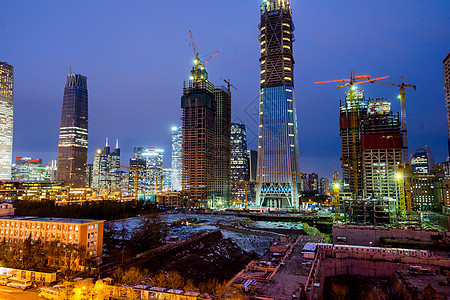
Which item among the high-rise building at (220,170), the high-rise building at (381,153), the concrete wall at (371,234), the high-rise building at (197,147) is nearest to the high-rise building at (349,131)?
the high-rise building at (381,153)

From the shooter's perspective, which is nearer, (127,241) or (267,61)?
(127,241)

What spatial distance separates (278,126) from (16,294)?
133m

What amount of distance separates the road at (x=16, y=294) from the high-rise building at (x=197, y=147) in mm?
127642

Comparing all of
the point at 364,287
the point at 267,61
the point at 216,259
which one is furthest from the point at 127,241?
the point at 267,61

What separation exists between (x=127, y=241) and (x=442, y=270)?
59973 mm

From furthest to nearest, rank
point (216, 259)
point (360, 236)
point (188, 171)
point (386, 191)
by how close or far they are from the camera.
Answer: point (188, 171)
point (386, 191)
point (360, 236)
point (216, 259)

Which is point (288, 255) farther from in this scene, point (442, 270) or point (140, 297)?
point (140, 297)

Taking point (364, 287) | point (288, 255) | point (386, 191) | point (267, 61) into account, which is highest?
point (267, 61)

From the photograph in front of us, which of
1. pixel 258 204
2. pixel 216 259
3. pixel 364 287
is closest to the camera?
pixel 364 287

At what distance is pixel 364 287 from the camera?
49.7 m

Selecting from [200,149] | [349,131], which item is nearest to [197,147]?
[200,149]

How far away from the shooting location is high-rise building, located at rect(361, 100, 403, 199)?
414 ft

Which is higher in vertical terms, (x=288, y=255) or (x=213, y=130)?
(x=213, y=130)

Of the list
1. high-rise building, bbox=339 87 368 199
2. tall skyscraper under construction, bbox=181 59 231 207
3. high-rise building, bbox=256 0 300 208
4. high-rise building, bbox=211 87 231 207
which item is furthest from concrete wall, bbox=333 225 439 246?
high-rise building, bbox=211 87 231 207
